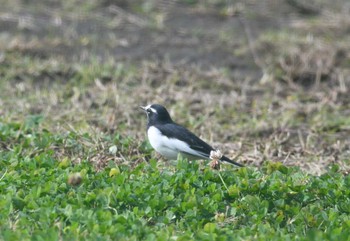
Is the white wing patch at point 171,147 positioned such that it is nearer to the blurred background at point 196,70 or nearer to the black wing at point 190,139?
the black wing at point 190,139

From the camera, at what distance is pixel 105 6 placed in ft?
49.8

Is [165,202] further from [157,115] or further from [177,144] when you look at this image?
[157,115]

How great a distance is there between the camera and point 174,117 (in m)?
10.7

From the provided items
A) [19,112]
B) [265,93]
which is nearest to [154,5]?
[265,93]

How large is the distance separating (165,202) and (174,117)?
154 inches

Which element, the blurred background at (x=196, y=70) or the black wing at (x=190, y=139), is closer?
the black wing at (x=190, y=139)

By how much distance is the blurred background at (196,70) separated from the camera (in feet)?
33.0

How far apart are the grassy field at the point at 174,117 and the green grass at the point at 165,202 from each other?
0.05ft

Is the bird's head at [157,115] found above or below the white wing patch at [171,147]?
above

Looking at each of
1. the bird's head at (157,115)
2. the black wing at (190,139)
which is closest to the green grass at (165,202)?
the black wing at (190,139)

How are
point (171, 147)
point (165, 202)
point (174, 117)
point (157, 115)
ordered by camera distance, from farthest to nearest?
point (174, 117), point (157, 115), point (171, 147), point (165, 202)

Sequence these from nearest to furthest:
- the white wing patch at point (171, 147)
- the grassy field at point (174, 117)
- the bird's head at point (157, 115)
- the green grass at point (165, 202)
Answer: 1. the green grass at point (165, 202)
2. the grassy field at point (174, 117)
3. the white wing patch at point (171, 147)
4. the bird's head at point (157, 115)

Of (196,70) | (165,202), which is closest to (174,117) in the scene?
(196,70)

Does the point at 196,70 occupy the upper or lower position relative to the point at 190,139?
lower
